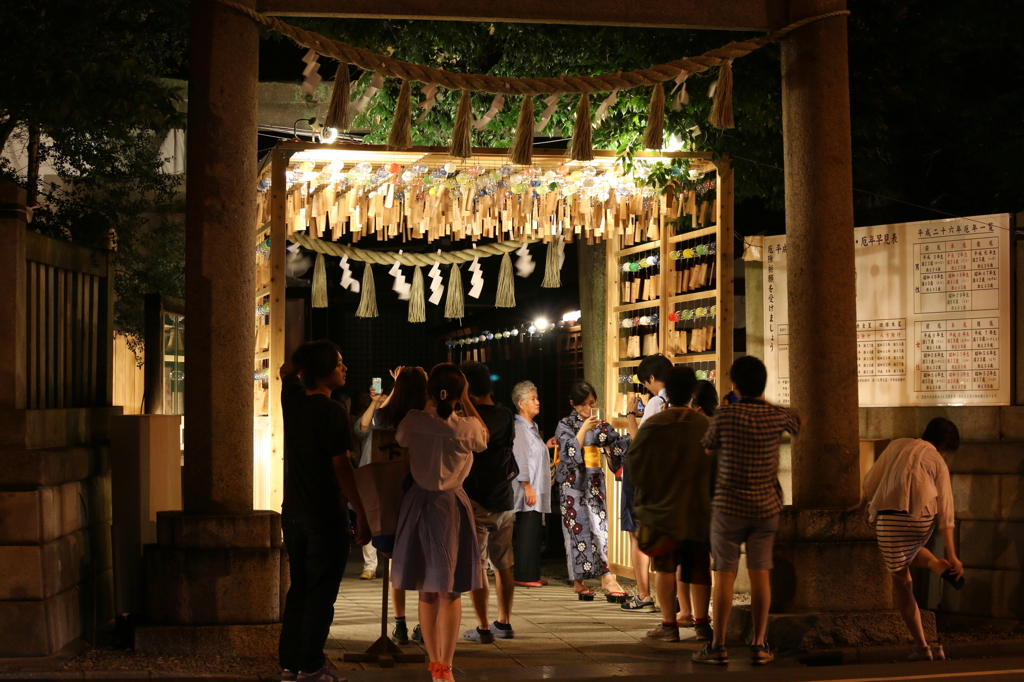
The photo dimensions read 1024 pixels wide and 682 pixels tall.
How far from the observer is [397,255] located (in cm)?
1435

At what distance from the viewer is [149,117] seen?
9070 mm

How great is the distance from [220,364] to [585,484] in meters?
4.03

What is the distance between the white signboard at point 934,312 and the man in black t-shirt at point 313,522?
4318mm

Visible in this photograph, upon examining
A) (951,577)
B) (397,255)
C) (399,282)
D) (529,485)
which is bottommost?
(951,577)

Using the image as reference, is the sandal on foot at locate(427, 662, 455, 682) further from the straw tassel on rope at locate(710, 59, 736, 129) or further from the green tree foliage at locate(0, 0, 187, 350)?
the straw tassel on rope at locate(710, 59, 736, 129)

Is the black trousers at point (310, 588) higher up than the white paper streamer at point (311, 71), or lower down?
lower down

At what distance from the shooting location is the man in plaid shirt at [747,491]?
272 inches

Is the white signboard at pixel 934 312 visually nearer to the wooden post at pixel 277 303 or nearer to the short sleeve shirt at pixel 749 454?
the short sleeve shirt at pixel 749 454

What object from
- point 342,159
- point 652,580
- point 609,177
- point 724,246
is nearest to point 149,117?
point 342,159

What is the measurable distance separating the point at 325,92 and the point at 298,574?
11618 mm

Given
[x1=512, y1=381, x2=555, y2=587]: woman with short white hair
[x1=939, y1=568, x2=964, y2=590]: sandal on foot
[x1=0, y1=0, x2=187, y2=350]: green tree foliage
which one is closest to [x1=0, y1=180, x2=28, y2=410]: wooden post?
[x1=0, y1=0, x2=187, y2=350]: green tree foliage

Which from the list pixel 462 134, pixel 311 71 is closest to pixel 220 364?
pixel 311 71

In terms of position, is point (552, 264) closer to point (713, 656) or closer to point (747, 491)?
point (747, 491)

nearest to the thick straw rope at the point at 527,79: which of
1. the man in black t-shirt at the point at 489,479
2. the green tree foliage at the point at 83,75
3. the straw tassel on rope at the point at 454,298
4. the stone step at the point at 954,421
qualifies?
the green tree foliage at the point at 83,75
